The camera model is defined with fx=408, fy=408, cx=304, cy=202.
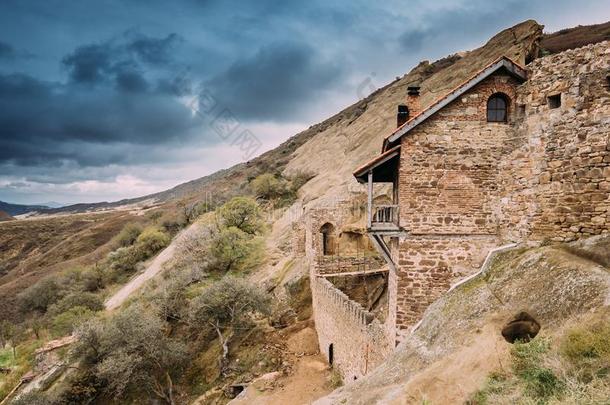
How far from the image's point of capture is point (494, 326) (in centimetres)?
823

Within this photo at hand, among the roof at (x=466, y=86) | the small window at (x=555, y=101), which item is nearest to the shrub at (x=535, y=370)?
the small window at (x=555, y=101)

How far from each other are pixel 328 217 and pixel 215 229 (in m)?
16.5

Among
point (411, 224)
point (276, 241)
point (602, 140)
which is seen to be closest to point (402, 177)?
point (411, 224)

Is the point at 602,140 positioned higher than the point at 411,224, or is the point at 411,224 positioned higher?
the point at 602,140

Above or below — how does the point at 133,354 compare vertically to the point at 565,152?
below

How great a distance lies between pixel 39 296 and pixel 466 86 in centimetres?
5419

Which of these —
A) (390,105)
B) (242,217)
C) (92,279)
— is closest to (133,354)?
(242,217)

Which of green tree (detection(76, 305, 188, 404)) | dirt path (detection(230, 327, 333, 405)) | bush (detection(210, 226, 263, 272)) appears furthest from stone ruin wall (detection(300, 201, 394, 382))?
green tree (detection(76, 305, 188, 404))

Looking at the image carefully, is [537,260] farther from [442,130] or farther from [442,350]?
[442,130]

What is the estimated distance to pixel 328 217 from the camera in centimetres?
2575

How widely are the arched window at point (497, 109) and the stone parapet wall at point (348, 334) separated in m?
7.08

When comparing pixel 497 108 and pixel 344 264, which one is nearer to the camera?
pixel 497 108

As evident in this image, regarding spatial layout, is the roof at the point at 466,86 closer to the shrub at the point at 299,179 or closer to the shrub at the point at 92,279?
the shrub at the point at 299,179

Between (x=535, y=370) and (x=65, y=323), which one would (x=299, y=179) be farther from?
(x=535, y=370)
